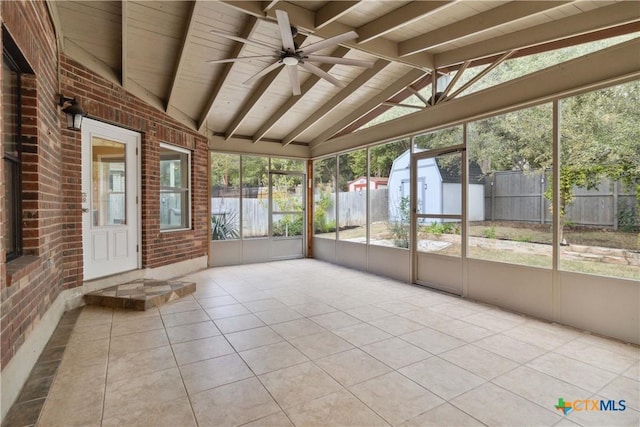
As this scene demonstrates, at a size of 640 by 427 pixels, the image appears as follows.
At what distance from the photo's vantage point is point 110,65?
14.4ft

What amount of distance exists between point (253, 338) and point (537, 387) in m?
2.31

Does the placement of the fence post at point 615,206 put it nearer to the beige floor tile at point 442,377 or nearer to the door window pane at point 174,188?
the beige floor tile at point 442,377

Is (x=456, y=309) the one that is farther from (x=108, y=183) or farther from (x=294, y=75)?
(x=108, y=183)

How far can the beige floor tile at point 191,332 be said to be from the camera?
3.22m

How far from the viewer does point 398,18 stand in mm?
3482

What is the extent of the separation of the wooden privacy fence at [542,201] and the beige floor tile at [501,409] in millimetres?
2229

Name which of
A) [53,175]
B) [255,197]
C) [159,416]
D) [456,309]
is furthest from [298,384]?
[255,197]

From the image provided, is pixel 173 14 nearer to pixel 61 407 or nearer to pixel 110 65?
pixel 110 65

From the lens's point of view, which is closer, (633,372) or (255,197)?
(633,372)

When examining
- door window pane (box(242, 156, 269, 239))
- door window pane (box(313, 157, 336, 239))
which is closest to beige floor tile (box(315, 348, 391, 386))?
door window pane (box(313, 157, 336, 239))

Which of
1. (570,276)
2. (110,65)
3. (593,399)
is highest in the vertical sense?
(110,65)

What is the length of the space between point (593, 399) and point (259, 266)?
18.5 feet

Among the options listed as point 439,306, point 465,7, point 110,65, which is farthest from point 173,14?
point 439,306

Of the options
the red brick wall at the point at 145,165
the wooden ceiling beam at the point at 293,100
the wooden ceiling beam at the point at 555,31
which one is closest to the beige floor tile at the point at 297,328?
the red brick wall at the point at 145,165
